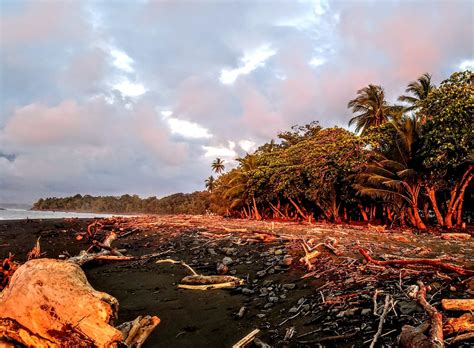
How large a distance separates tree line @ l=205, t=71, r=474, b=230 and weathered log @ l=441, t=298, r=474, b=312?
45.5 feet

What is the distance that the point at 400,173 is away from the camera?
58.8 feet

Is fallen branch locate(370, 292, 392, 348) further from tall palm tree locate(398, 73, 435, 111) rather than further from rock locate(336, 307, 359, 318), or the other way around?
tall palm tree locate(398, 73, 435, 111)

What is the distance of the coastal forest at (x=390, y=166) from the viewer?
1619cm

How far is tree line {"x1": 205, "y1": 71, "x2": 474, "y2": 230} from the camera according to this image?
16.1m

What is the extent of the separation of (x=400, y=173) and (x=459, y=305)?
15541 mm

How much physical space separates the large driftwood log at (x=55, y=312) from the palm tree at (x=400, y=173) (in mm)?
17589

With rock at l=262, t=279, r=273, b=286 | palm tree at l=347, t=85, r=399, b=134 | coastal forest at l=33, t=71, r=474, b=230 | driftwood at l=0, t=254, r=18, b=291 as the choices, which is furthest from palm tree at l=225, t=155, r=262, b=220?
driftwood at l=0, t=254, r=18, b=291

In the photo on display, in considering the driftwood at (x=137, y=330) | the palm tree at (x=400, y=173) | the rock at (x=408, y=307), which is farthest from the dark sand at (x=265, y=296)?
the palm tree at (x=400, y=173)

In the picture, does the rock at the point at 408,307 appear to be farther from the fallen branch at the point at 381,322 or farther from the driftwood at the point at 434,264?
the driftwood at the point at 434,264

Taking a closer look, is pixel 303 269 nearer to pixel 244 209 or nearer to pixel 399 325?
pixel 399 325

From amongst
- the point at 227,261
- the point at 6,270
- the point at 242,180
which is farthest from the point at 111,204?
the point at 6,270

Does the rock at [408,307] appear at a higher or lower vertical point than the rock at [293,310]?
higher

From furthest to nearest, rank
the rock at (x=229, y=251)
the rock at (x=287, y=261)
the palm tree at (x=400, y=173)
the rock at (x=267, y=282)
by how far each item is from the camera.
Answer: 1. the palm tree at (x=400, y=173)
2. the rock at (x=229, y=251)
3. the rock at (x=287, y=261)
4. the rock at (x=267, y=282)

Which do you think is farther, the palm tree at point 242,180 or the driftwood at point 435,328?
the palm tree at point 242,180
